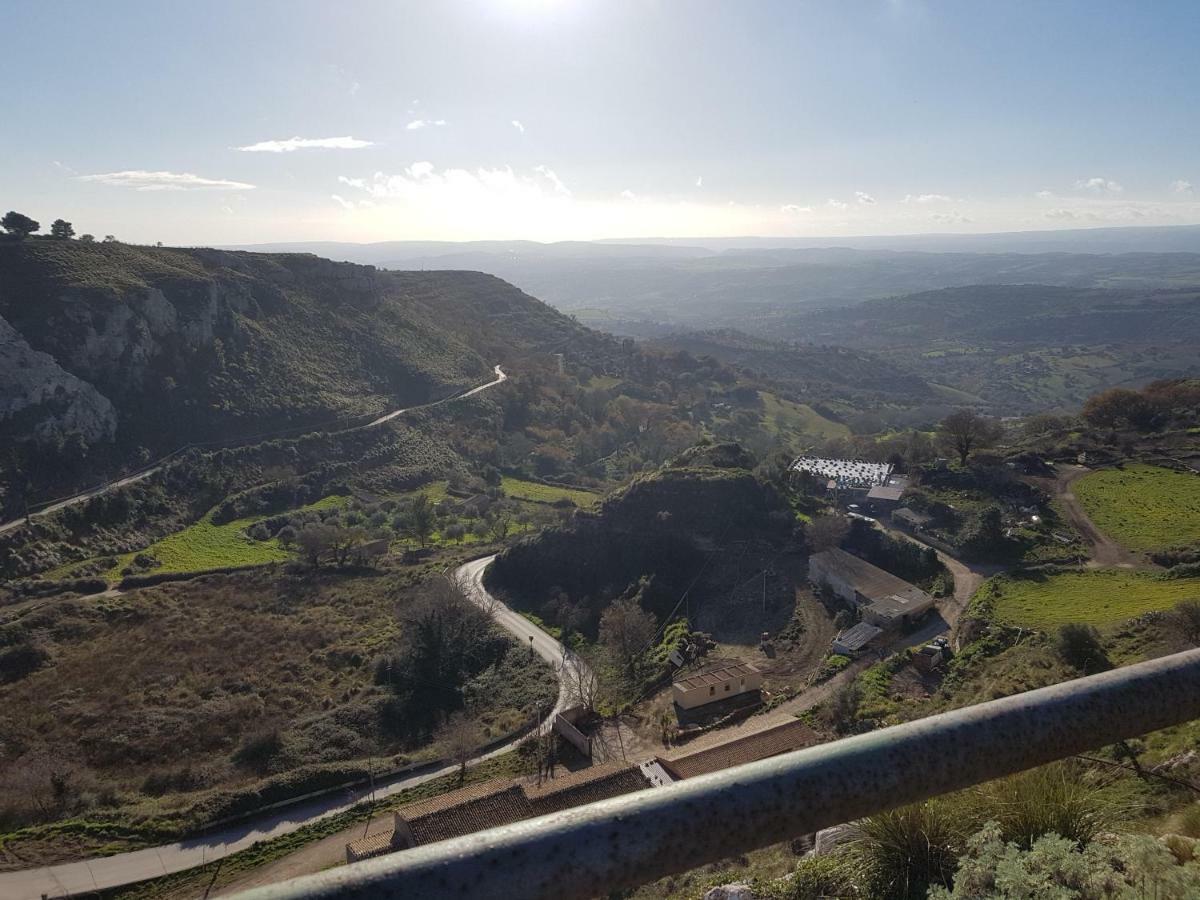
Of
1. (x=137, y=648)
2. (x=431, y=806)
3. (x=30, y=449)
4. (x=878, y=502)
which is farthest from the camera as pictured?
(x=30, y=449)

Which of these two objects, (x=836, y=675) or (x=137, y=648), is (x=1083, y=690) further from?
(x=137, y=648)

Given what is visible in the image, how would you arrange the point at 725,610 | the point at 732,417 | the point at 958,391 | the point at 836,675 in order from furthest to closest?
the point at 958,391
the point at 732,417
the point at 725,610
the point at 836,675

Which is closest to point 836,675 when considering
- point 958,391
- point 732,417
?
point 732,417

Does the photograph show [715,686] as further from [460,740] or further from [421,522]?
[421,522]

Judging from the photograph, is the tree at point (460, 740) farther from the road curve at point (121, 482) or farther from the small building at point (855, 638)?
the road curve at point (121, 482)

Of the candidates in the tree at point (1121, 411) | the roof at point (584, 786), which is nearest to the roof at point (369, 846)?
the roof at point (584, 786)

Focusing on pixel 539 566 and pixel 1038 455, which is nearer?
pixel 539 566
